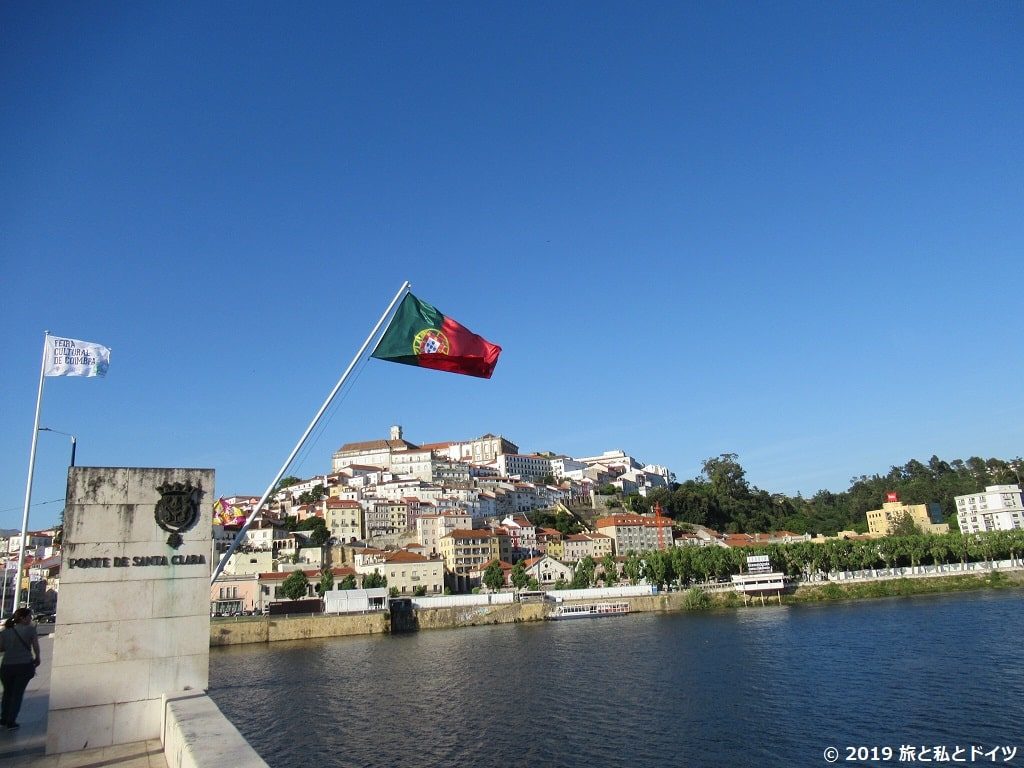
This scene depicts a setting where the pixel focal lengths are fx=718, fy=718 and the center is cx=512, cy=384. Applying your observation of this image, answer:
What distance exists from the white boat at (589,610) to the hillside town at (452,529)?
883cm

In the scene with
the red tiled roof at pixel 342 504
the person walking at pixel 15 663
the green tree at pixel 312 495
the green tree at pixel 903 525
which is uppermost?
the green tree at pixel 312 495

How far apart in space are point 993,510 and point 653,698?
11985 cm

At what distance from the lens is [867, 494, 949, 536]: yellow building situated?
123375 millimetres

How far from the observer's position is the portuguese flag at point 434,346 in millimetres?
14422

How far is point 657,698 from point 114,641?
69.6ft

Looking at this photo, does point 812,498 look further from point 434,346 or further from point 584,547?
point 434,346

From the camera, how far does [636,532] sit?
107 metres

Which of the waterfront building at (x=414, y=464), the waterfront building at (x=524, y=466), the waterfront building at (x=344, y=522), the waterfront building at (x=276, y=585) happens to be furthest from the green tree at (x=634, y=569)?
the waterfront building at (x=524, y=466)

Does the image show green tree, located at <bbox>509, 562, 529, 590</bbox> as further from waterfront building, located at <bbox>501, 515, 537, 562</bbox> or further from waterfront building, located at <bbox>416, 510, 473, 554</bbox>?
waterfront building, located at <bbox>416, 510, 473, 554</bbox>

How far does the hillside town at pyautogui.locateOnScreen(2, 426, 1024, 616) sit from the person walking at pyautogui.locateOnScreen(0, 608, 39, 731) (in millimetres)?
53036

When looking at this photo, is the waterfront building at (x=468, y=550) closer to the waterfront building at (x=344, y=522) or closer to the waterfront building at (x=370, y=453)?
the waterfront building at (x=344, y=522)

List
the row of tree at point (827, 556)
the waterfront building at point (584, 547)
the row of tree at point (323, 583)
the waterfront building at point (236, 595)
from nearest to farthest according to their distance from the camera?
1. the row of tree at point (323, 583)
2. the waterfront building at point (236, 595)
3. the row of tree at point (827, 556)
4. the waterfront building at point (584, 547)

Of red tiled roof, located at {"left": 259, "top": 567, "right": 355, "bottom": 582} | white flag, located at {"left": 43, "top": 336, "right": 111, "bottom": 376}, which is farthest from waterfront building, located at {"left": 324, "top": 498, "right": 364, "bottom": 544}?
white flag, located at {"left": 43, "top": 336, "right": 111, "bottom": 376}

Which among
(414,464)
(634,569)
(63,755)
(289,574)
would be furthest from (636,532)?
(63,755)
